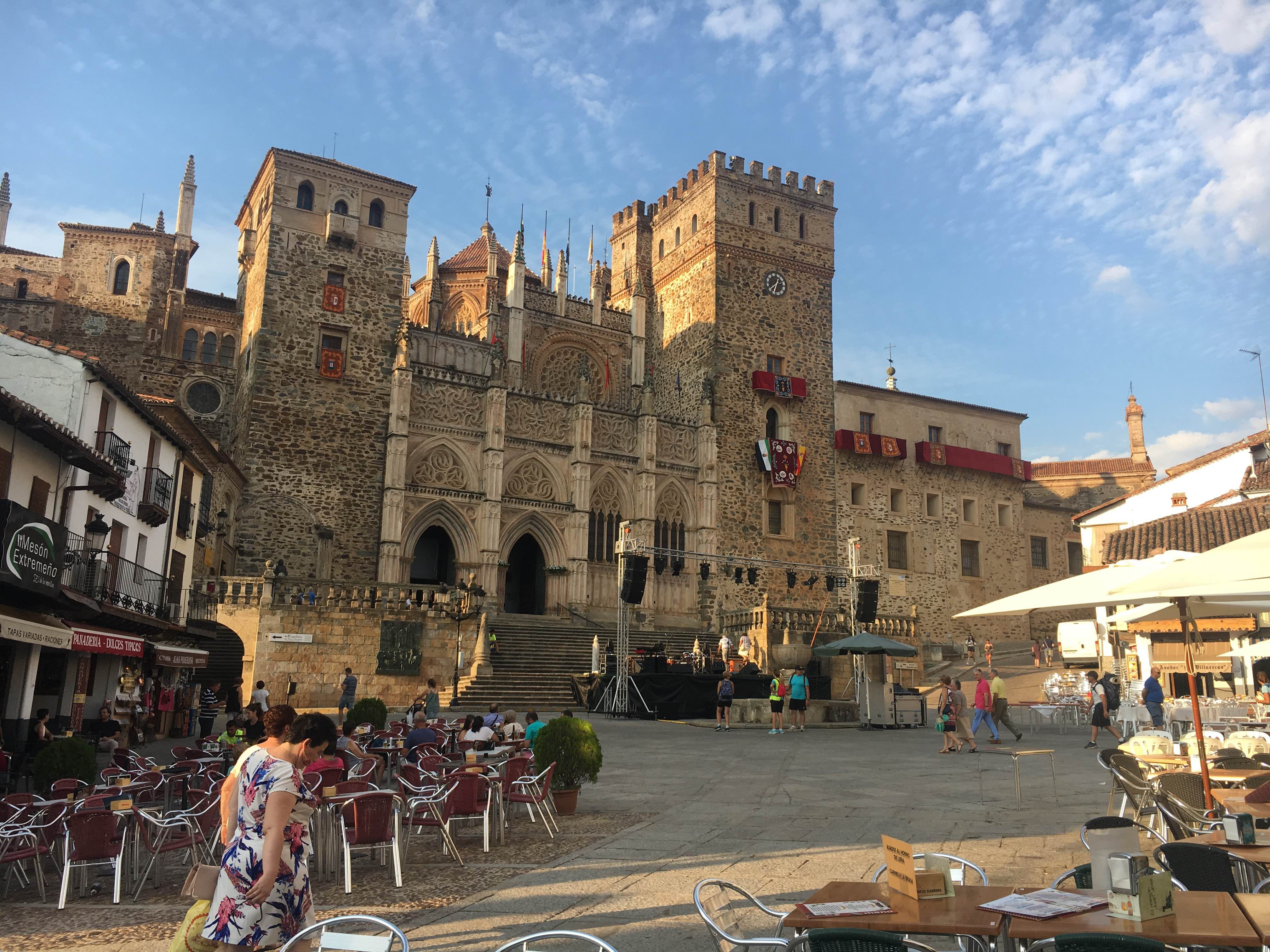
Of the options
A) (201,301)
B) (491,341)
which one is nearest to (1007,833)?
(491,341)

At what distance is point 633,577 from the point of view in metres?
26.5

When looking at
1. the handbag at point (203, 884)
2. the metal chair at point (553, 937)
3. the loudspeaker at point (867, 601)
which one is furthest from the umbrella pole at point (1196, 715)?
the loudspeaker at point (867, 601)

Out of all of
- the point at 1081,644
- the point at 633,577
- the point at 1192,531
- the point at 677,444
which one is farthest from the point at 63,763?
the point at 1081,644

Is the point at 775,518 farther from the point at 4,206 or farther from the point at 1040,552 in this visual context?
the point at 4,206

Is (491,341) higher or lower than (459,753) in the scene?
higher

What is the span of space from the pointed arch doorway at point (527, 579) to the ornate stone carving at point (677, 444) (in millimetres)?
5847

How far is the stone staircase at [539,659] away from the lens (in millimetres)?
24656

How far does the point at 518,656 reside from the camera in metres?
27.2

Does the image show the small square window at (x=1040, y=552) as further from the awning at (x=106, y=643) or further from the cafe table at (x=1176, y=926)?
the cafe table at (x=1176, y=926)

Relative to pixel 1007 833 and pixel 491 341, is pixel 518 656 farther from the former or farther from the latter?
pixel 1007 833

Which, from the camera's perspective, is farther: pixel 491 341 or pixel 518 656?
pixel 491 341

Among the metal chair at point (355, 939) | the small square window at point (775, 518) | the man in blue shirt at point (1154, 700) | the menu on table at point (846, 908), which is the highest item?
the small square window at point (775, 518)

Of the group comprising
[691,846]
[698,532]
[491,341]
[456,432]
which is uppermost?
[491,341]

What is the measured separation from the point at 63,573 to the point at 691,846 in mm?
11840
